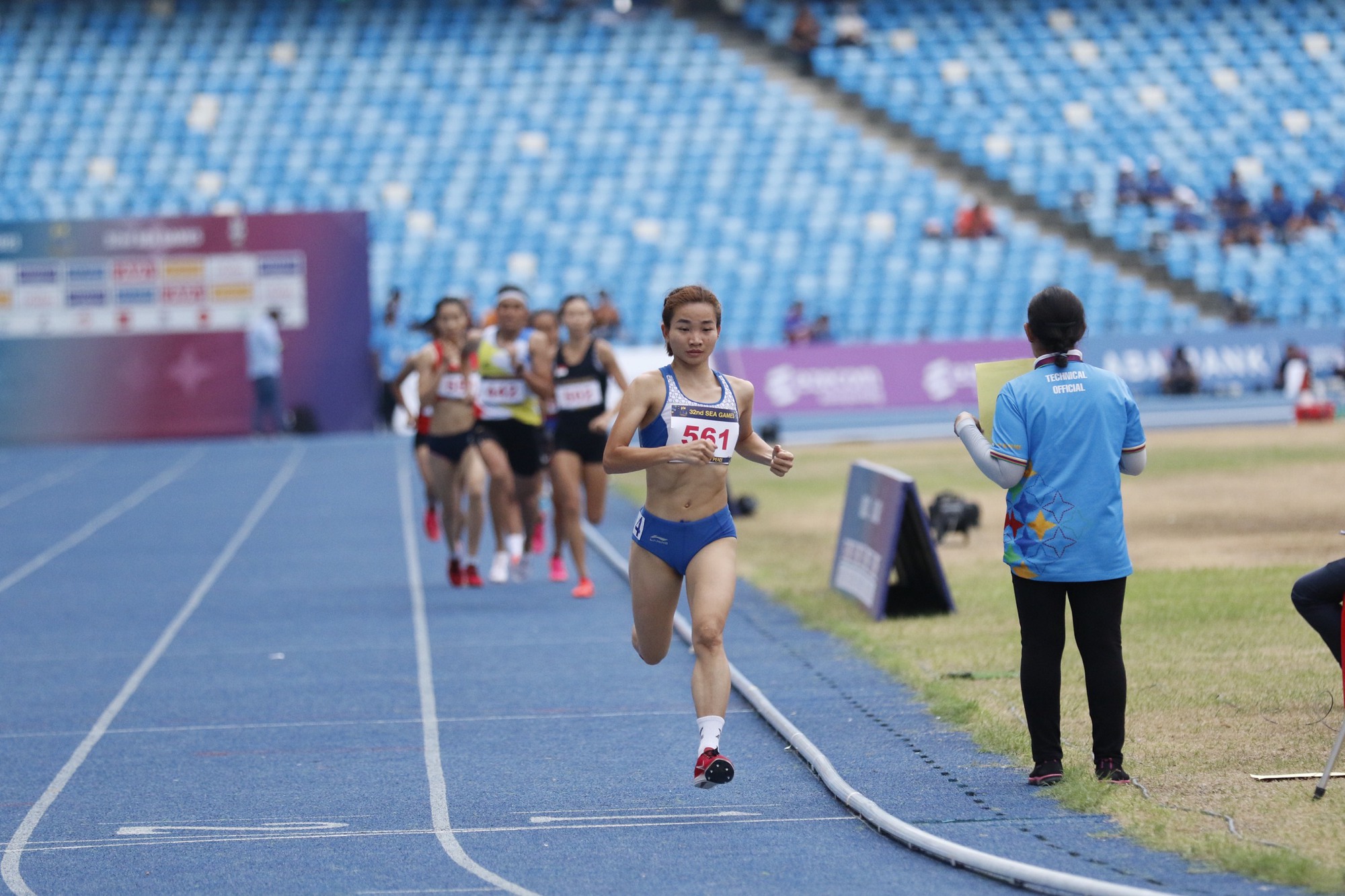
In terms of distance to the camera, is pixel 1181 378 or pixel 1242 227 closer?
pixel 1181 378

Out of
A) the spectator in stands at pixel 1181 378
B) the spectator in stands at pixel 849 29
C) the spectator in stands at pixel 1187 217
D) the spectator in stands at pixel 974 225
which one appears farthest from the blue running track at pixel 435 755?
the spectator in stands at pixel 849 29

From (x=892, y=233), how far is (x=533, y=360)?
68.4ft

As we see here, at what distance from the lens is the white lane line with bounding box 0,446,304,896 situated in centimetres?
584

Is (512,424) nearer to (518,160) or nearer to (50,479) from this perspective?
(50,479)

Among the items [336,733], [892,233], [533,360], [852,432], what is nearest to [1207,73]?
[892,233]

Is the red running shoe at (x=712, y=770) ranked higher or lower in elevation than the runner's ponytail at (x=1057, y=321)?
lower

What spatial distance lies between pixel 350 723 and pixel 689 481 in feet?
8.46

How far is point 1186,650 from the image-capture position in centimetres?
Result: 913

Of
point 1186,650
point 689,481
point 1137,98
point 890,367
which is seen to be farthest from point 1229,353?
point 689,481

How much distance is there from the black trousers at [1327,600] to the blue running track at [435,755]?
1113 millimetres

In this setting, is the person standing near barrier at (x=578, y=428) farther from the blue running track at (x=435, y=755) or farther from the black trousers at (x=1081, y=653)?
the black trousers at (x=1081, y=653)

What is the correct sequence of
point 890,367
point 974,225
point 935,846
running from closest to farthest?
point 935,846, point 890,367, point 974,225

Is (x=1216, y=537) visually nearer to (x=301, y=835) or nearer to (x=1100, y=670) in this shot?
(x=1100, y=670)

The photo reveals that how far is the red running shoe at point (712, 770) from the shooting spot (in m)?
6.14
